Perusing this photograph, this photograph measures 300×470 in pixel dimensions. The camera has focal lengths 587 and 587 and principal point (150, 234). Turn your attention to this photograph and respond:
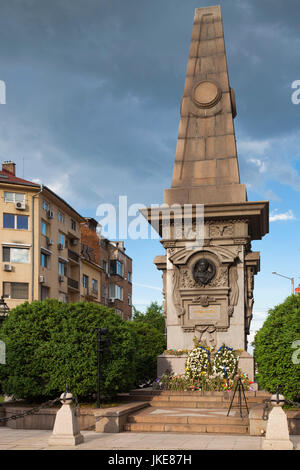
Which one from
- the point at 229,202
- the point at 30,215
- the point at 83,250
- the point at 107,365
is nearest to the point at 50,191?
the point at 30,215

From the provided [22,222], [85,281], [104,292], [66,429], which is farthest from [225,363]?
[104,292]

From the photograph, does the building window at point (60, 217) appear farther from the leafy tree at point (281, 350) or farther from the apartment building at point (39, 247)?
the leafy tree at point (281, 350)

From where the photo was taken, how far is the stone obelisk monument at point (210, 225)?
20531 millimetres

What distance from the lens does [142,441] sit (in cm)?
1295

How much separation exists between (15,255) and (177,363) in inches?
1189

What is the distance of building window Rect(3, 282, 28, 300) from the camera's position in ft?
155

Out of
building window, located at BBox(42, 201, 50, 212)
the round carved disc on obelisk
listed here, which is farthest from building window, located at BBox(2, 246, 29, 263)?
the round carved disc on obelisk

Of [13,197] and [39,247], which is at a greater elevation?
[13,197]

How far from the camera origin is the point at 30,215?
4866cm

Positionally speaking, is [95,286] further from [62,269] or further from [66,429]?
[66,429]

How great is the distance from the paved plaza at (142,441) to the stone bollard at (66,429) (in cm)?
17

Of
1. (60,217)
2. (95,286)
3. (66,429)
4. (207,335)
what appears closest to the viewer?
(66,429)

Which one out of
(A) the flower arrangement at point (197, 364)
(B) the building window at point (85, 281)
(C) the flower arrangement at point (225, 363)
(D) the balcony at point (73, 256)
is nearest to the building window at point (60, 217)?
(D) the balcony at point (73, 256)

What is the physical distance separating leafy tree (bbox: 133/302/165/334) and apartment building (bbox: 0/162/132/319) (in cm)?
803
